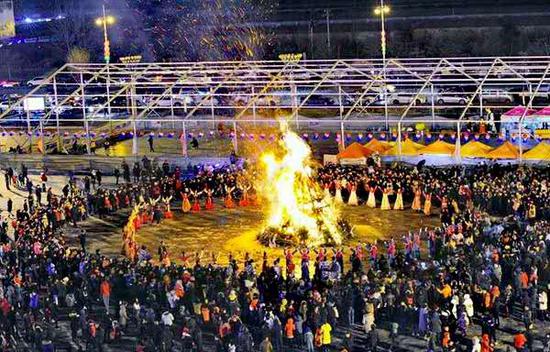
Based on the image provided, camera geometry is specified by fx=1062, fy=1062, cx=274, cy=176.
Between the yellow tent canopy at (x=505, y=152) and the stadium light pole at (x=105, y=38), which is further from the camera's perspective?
the stadium light pole at (x=105, y=38)

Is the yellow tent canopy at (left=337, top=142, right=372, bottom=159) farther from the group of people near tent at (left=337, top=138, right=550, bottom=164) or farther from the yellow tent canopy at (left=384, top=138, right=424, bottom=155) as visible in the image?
the yellow tent canopy at (left=384, top=138, right=424, bottom=155)

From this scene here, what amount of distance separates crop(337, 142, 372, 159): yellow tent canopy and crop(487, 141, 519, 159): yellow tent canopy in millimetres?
4353

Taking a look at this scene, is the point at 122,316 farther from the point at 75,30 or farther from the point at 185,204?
the point at 75,30

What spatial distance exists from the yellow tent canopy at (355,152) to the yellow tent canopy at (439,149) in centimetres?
201

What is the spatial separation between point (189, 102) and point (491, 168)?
24692mm

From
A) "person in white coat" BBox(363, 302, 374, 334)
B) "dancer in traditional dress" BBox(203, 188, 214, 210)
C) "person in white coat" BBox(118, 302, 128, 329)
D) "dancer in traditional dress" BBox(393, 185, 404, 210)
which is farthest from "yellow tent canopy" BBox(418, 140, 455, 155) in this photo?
"person in white coat" BBox(118, 302, 128, 329)

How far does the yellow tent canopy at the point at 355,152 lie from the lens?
1503 inches

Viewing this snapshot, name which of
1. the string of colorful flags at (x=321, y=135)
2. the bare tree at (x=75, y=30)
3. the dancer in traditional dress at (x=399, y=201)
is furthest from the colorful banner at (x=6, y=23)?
the dancer in traditional dress at (x=399, y=201)

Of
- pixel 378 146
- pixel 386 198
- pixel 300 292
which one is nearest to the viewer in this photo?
pixel 300 292

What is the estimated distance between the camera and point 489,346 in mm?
19172

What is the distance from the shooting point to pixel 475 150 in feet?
124

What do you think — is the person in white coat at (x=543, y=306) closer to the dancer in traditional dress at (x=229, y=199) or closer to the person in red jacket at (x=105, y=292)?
the person in red jacket at (x=105, y=292)

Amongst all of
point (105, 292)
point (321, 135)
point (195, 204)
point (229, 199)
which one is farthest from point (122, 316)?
point (321, 135)

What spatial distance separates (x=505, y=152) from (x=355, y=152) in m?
5.30
